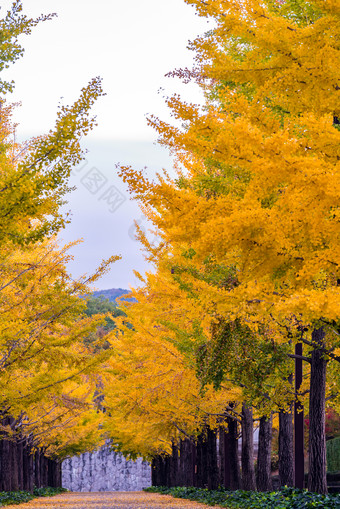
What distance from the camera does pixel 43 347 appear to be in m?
14.1

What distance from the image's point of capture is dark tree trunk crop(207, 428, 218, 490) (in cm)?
2327

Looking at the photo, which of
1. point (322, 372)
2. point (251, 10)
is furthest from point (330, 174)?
→ point (322, 372)

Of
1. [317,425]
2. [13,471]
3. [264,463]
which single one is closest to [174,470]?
[13,471]

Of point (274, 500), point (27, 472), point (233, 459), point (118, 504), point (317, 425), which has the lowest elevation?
point (27, 472)

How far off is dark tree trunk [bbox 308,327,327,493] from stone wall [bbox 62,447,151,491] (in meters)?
64.3

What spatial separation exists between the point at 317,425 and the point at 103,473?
68229 mm

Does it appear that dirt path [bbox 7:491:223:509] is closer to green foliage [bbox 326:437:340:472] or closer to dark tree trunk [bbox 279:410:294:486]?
dark tree trunk [bbox 279:410:294:486]

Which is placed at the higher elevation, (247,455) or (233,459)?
(247,455)

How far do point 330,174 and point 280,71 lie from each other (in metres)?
2.28

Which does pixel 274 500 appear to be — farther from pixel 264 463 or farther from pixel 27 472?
pixel 27 472

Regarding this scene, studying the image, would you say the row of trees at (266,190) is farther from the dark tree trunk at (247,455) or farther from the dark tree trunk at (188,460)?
the dark tree trunk at (188,460)

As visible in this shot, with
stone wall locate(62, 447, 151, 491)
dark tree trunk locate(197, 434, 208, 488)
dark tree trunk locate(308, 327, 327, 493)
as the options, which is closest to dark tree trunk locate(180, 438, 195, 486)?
dark tree trunk locate(197, 434, 208, 488)

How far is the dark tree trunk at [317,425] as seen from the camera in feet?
40.5

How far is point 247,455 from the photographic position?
19719 mm
